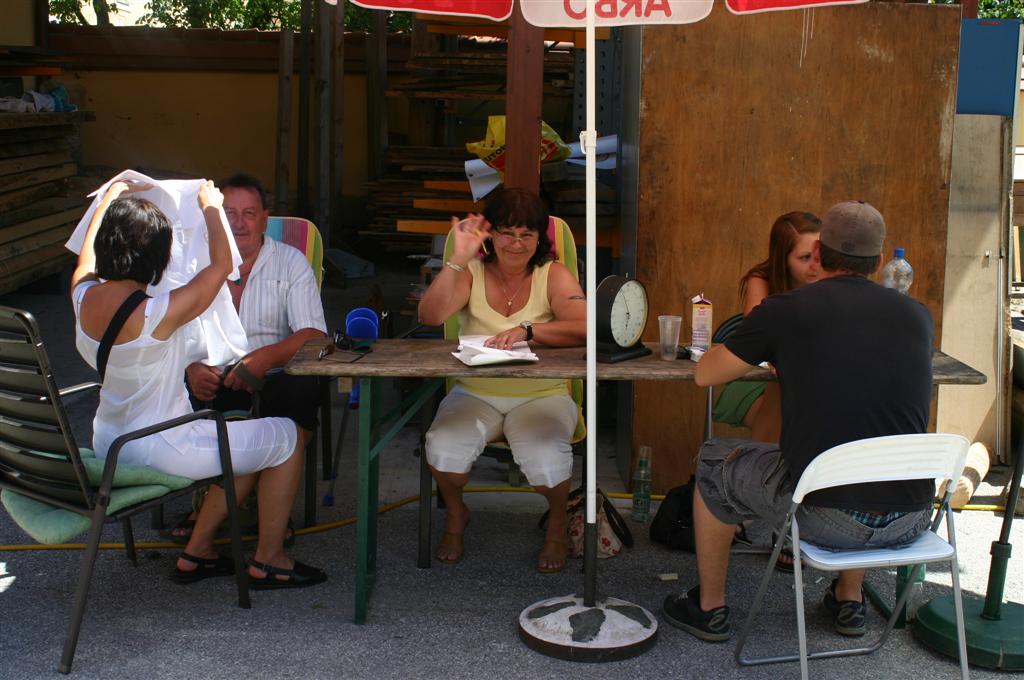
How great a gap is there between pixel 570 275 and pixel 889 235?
4.82 ft

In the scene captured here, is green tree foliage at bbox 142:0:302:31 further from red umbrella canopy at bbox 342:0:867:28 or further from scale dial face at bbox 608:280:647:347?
scale dial face at bbox 608:280:647:347

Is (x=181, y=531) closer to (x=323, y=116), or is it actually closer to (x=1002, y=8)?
(x=323, y=116)

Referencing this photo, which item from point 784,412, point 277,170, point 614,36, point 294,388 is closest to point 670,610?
point 784,412

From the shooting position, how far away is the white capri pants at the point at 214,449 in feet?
11.3

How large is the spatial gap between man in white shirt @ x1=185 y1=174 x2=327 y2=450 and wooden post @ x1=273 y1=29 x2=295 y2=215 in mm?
6471

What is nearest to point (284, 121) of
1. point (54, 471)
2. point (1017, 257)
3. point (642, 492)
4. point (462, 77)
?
point (462, 77)

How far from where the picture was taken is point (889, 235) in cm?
473

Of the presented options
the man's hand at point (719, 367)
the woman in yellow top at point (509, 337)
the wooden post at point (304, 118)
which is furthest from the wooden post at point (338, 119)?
the man's hand at point (719, 367)

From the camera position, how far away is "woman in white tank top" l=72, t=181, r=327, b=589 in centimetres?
338

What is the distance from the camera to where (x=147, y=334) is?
3.37 metres

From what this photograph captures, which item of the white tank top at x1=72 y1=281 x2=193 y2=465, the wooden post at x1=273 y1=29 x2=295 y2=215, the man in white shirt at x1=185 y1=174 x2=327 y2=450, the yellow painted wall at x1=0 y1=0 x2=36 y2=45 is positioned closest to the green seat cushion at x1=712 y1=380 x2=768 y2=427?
the man in white shirt at x1=185 y1=174 x2=327 y2=450

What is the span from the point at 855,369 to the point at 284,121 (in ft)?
28.6

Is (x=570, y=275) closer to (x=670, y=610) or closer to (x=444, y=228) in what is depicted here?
(x=670, y=610)

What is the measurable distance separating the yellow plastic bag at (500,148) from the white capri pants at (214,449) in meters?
2.29
